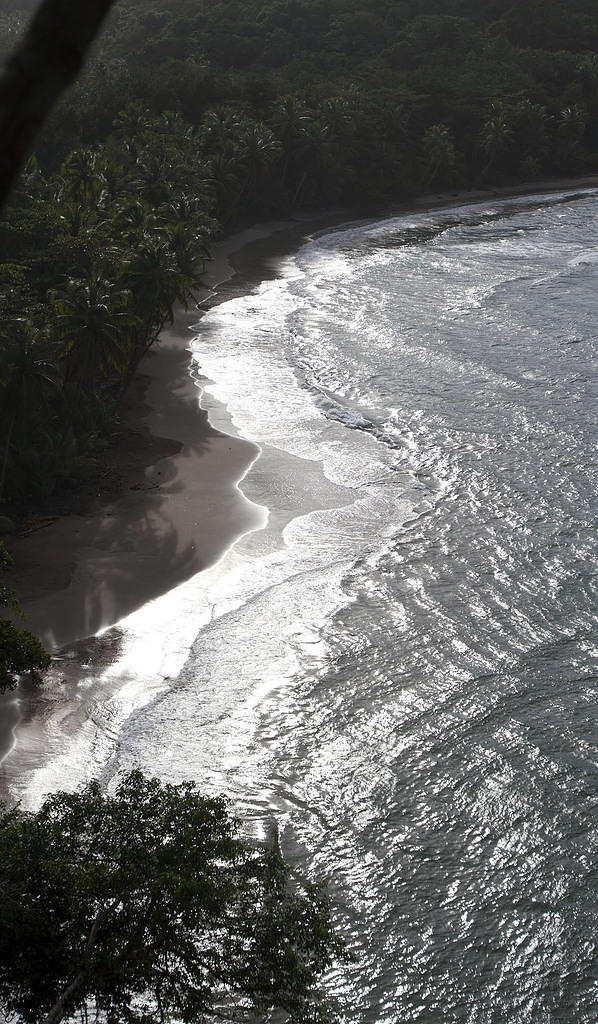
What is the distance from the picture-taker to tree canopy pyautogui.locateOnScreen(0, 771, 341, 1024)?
11.6 meters

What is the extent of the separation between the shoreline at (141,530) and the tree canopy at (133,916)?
8.48m

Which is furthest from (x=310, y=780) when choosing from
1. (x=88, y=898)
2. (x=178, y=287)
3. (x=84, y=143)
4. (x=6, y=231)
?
(x=84, y=143)

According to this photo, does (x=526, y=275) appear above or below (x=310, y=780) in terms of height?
below

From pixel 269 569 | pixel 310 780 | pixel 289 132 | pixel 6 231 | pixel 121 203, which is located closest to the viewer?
pixel 310 780

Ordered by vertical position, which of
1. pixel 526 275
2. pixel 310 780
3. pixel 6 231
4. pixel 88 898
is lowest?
pixel 526 275

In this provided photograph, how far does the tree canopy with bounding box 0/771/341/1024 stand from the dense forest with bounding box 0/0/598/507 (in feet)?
61.1

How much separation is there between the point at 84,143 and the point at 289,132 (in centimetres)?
1605

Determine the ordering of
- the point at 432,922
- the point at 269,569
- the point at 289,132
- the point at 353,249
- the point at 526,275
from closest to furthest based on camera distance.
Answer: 1. the point at 432,922
2. the point at 269,569
3. the point at 526,275
4. the point at 353,249
5. the point at 289,132

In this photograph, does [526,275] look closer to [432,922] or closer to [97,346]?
[97,346]

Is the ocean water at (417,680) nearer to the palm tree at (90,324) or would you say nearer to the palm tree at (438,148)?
the palm tree at (90,324)

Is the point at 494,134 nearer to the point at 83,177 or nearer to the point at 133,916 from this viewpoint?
the point at 83,177

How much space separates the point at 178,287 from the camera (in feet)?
133

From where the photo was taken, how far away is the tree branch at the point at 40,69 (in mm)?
3229

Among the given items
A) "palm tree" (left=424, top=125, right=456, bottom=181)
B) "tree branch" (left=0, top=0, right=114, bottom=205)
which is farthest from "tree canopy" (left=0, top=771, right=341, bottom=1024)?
"palm tree" (left=424, top=125, right=456, bottom=181)
